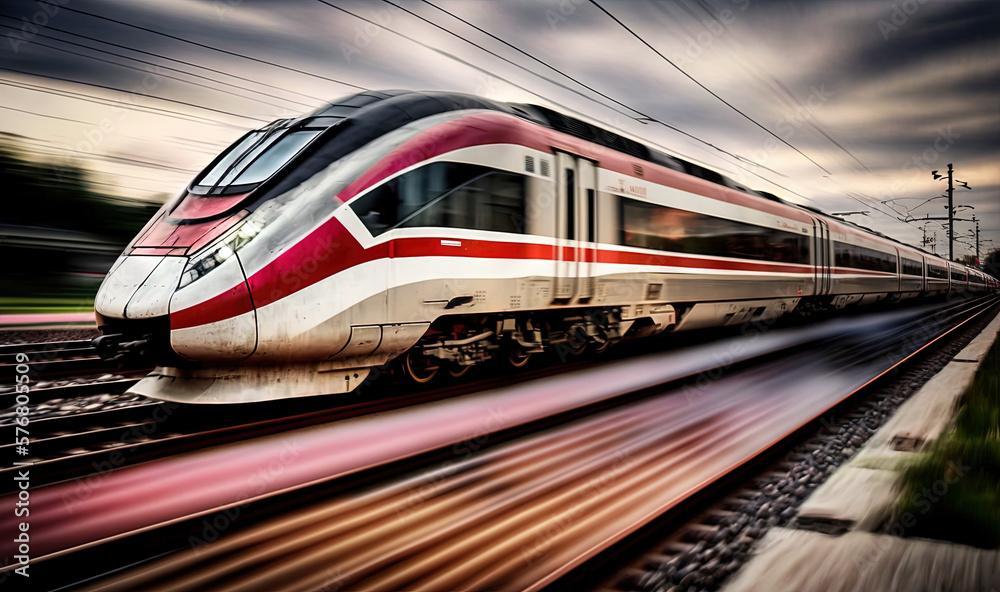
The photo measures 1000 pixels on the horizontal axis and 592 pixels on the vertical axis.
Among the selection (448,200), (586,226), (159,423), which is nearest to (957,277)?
(586,226)

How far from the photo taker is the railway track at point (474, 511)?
114 inches

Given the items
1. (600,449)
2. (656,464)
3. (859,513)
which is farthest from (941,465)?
(600,449)

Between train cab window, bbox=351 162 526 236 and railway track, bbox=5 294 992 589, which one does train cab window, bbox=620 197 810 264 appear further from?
railway track, bbox=5 294 992 589

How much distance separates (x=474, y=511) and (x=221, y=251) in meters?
2.93

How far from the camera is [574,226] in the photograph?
23.9 ft

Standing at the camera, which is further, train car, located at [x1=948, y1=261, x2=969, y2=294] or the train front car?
train car, located at [x1=948, y1=261, x2=969, y2=294]

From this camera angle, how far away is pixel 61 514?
3559 mm

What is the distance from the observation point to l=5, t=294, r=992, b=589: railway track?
289 cm

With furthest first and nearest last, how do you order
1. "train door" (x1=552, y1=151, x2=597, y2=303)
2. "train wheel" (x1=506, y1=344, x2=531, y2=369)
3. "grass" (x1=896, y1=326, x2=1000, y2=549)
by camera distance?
"train wheel" (x1=506, y1=344, x2=531, y2=369) < "train door" (x1=552, y1=151, x2=597, y2=303) < "grass" (x1=896, y1=326, x2=1000, y2=549)

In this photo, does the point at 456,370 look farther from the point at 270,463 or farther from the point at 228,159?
the point at 228,159

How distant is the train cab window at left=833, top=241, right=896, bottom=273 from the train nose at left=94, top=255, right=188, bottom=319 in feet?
53.7

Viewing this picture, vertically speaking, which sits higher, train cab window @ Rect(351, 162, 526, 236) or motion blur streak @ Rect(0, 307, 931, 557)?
train cab window @ Rect(351, 162, 526, 236)

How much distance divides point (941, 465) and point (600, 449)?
2317 mm

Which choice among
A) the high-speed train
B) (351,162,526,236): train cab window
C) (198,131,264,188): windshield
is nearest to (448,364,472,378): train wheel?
the high-speed train
